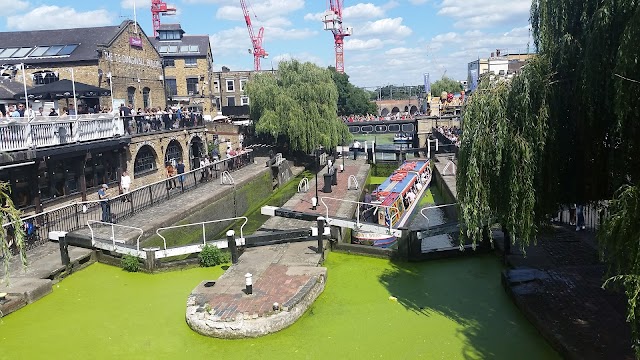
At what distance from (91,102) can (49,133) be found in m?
12.0

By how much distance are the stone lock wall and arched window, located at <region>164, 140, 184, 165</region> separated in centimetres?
18

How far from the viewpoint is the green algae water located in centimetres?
819

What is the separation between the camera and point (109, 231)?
14.6m

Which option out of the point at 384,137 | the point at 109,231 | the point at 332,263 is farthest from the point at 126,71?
the point at 384,137

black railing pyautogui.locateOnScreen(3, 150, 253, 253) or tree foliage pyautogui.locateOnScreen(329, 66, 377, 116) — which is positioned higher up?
tree foliage pyautogui.locateOnScreen(329, 66, 377, 116)

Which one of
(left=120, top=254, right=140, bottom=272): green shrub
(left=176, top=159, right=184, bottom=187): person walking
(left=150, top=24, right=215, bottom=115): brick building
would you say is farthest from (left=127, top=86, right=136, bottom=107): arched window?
(left=120, top=254, right=140, bottom=272): green shrub

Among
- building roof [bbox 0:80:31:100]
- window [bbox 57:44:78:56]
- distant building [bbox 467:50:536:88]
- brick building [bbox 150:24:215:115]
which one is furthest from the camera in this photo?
distant building [bbox 467:50:536:88]

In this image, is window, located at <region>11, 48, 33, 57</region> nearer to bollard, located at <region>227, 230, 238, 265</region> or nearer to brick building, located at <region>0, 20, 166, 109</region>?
brick building, located at <region>0, 20, 166, 109</region>

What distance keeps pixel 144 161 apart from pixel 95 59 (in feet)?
22.3

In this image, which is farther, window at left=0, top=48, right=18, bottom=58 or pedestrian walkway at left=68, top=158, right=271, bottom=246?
window at left=0, top=48, right=18, bottom=58

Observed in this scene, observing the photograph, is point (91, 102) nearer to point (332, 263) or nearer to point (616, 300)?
point (332, 263)

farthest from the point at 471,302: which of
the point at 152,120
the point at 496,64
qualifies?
the point at 496,64

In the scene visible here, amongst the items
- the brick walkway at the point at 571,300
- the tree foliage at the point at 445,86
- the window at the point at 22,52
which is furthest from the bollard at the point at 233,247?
the tree foliage at the point at 445,86

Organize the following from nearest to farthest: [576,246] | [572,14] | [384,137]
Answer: [572,14] → [576,246] → [384,137]
